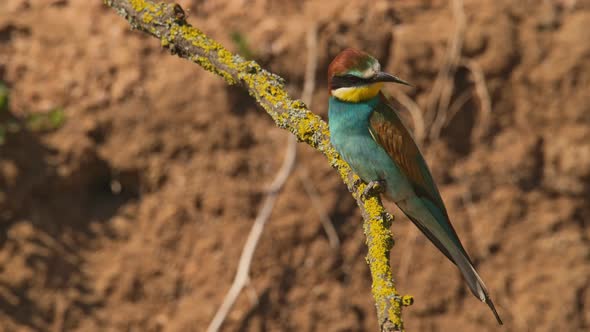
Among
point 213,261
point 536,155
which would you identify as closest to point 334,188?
point 213,261

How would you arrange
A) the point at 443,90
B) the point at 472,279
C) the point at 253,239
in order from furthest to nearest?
the point at 443,90, the point at 253,239, the point at 472,279

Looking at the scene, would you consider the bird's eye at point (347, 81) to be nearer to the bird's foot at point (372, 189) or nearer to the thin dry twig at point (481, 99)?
the bird's foot at point (372, 189)

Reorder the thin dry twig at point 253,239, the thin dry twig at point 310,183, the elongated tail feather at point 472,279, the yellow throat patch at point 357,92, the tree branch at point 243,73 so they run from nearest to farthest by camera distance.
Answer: the tree branch at point 243,73 → the elongated tail feather at point 472,279 → the yellow throat patch at point 357,92 → the thin dry twig at point 253,239 → the thin dry twig at point 310,183

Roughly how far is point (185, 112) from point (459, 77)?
1.24 meters

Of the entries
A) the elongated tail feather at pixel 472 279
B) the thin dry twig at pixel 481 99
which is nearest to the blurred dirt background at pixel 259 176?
the thin dry twig at pixel 481 99

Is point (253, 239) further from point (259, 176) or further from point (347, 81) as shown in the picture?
point (347, 81)

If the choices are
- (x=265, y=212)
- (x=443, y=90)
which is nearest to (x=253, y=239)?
(x=265, y=212)

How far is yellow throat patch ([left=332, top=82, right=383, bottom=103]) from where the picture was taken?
250cm

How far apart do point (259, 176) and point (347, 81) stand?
1.07m

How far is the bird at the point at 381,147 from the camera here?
2.41 m

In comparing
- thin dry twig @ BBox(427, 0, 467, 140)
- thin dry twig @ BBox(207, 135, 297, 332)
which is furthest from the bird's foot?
thin dry twig @ BBox(427, 0, 467, 140)

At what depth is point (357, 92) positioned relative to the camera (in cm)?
251

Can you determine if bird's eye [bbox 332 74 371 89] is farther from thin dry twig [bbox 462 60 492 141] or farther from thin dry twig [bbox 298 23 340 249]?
thin dry twig [bbox 462 60 492 141]

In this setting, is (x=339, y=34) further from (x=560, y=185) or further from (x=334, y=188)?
(x=560, y=185)
